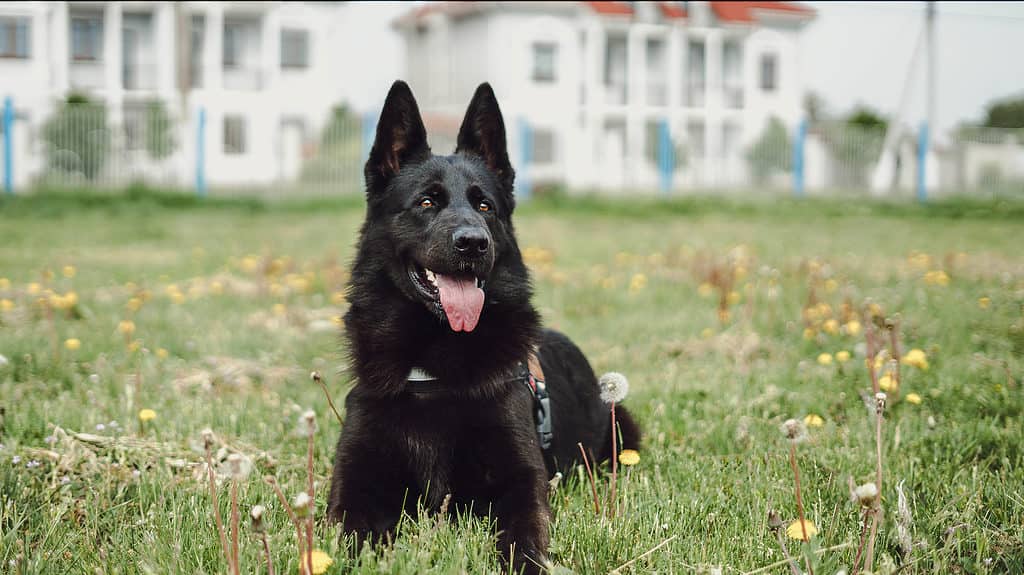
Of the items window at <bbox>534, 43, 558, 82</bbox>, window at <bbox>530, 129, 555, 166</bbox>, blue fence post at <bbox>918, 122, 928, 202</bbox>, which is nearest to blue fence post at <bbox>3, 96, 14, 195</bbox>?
window at <bbox>530, 129, 555, 166</bbox>

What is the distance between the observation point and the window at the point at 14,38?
2580 centimetres

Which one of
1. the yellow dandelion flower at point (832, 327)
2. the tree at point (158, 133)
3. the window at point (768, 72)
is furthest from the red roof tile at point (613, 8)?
the yellow dandelion flower at point (832, 327)

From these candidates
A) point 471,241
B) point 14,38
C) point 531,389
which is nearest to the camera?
point 471,241

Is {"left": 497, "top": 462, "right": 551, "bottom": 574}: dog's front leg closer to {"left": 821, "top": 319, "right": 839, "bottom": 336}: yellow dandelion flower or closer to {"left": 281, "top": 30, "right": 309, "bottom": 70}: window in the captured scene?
{"left": 821, "top": 319, "right": 839, "bottom": 336}: yellow dandelion flower

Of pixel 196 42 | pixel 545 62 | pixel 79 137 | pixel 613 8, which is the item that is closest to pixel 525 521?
pixel 79 137

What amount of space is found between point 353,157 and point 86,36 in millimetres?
13727

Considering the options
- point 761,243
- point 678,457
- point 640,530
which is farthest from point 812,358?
point 761,243

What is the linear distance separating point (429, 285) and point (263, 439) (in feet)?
3.73

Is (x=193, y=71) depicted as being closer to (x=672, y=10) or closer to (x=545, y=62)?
(x=545, y=62)

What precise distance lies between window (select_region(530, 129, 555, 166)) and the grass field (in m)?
22.2

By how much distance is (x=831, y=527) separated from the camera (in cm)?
258

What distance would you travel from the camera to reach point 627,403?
4336 mm

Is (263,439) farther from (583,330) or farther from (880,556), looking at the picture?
(583,330)

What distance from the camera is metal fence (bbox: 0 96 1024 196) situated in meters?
19.4
